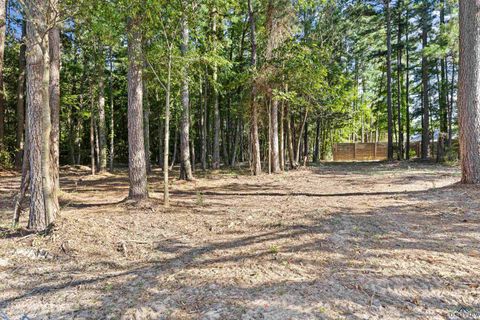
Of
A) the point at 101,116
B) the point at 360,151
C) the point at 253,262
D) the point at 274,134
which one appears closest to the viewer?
the point at 253,262

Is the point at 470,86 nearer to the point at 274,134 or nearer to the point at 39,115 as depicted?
the point at 274,134

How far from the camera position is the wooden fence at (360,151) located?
2670 centimetres

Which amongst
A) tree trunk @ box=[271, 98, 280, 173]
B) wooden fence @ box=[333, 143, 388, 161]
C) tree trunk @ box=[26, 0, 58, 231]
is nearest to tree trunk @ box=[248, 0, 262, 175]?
tree trunk @ box=[271, 98, 280, 173]

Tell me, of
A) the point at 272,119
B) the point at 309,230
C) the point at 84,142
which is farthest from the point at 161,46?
the point at 84,142

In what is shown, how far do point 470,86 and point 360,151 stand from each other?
20785 millimetres

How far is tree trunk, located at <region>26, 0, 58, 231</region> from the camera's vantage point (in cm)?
436

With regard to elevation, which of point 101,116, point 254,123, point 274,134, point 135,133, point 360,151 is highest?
point 101,116

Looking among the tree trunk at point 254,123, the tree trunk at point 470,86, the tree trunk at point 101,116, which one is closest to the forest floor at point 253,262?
the tree trunk at point 470,86

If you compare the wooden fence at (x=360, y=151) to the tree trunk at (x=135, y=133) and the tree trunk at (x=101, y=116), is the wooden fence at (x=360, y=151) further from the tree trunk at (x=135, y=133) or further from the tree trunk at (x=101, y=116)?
the tree trunk at (x=135, y=133)

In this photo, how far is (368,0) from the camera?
1800 centimetres

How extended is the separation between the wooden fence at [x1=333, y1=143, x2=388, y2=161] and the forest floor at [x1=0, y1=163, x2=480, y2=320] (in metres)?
21.4

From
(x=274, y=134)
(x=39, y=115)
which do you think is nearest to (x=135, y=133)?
→ (x=39, y=115)

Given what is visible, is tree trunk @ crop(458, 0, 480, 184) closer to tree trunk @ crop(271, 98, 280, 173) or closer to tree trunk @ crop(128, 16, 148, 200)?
tree trunk @ crop(271, 98, 280, 173)

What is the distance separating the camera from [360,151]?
88.1 feet
